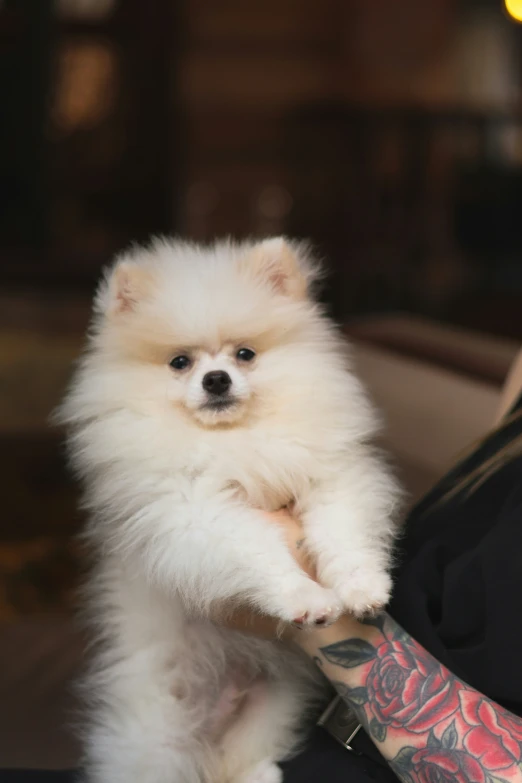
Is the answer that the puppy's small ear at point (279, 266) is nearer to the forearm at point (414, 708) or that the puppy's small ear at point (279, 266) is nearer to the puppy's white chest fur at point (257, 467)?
the puppy's white chest fur at point (257, 467)

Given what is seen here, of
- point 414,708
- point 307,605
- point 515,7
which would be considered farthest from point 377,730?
point 515,7

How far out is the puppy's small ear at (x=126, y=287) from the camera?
145 centimetres

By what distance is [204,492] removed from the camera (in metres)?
1.33

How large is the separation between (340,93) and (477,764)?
7.72 meters

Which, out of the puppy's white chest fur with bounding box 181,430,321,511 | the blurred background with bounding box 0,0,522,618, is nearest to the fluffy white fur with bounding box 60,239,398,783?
the puppy's white chest fur with bounding box 181,430,321,511

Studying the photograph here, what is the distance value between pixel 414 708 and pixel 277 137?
7324 millimetres

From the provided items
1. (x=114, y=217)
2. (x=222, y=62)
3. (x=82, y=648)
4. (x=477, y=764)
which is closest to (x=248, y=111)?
(x=222, y=62)

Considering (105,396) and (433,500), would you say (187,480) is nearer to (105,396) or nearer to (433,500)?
(105,396)

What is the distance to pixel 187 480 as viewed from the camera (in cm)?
135

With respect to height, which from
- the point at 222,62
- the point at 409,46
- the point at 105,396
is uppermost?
the point at 409,46

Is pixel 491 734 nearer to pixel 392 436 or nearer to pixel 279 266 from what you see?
pixel 279 266

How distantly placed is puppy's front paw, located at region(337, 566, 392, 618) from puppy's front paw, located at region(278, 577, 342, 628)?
0.07 ft

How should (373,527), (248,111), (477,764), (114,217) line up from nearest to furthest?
1. (477,764)
2. (373,527)
3. (114,217)
4. (248,111)

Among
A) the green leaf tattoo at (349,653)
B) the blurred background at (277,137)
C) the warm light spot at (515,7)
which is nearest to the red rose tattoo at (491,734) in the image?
the green leaf tattoo at (349,653)
